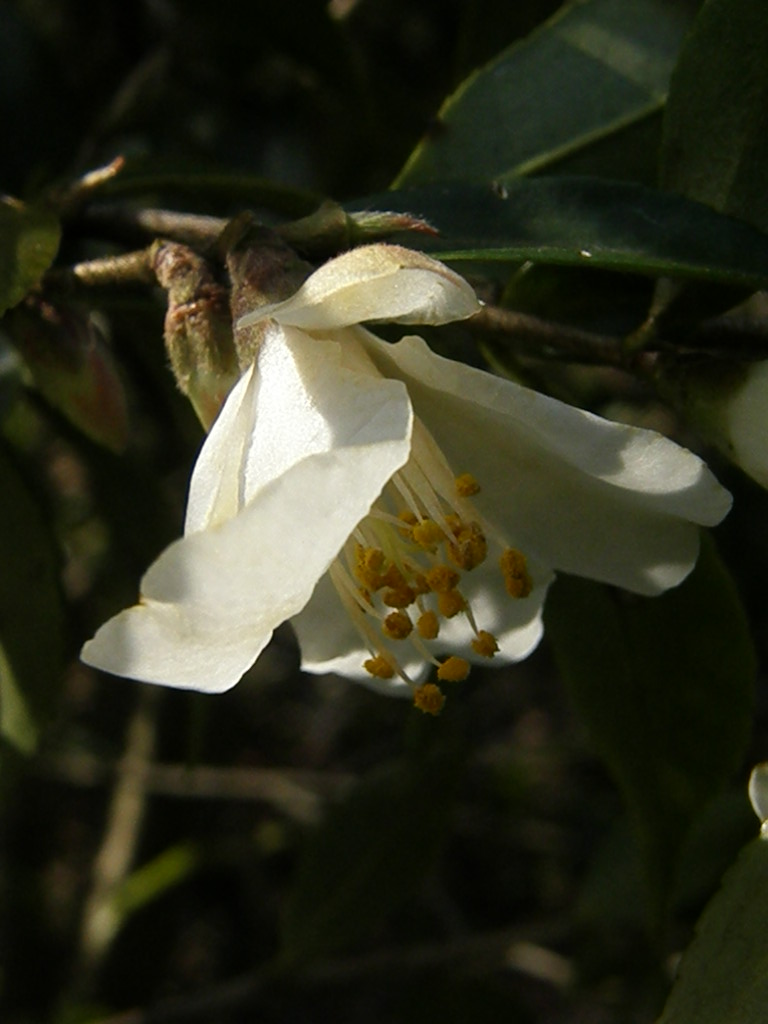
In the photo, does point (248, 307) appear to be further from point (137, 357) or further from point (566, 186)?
point (137, 357)

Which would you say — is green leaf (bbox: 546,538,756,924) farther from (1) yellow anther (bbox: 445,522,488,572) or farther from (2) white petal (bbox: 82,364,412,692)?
(2) white petal (bbox: 82,364,412,692)

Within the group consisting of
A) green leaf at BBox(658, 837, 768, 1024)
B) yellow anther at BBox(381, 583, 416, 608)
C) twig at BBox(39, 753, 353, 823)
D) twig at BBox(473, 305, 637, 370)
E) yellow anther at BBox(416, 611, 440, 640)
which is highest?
twig at BBox(473, 305, 637, 370)

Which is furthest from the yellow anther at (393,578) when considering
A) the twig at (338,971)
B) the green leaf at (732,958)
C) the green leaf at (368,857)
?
the twig at (338,971)

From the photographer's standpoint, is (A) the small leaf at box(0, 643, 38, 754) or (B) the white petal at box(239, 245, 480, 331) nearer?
(B) the white petal at box(239, 245, 480, 331)

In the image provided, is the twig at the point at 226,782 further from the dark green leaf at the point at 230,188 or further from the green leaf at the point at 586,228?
the green leaf at the point at 586,228

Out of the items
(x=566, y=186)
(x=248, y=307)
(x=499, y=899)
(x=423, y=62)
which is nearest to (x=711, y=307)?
(x=566, y=186)

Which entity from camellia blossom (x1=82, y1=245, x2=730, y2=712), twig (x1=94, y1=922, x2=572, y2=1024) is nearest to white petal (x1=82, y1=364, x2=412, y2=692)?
camellia blossom (x1=82, y1=245, x2=730, y2=712)

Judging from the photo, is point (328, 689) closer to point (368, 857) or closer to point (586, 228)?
point (368, 857)

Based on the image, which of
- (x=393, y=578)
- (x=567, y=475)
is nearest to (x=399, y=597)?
(x=393, y=578)
